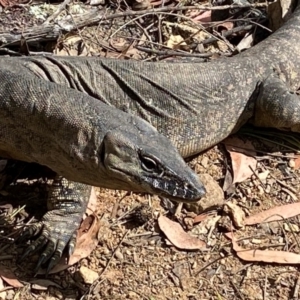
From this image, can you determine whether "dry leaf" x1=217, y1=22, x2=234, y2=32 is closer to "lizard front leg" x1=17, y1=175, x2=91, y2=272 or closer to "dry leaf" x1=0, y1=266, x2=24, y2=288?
"lizard front leg" x1=17, y1=175, x2=91, y2=272

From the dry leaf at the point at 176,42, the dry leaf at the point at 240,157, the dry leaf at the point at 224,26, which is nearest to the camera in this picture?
the dry leaf at the point at 240,157

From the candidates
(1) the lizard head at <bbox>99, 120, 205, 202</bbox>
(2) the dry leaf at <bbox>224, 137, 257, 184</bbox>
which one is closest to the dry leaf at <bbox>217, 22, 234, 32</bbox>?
(2) the dry leaf at <bbox>224, 137, 257, 184</bbox>

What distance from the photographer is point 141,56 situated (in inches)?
295

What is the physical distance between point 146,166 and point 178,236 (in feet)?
3.58

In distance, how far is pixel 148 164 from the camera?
4.86 m

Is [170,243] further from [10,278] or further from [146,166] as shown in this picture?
[10,278]

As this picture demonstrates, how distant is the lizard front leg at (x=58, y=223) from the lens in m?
5.51

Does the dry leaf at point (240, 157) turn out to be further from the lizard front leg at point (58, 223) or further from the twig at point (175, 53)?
the lizard front leg at point (58, 223)

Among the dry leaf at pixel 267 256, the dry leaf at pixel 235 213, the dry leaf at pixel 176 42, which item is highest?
the dry leaf at pixel 176 42

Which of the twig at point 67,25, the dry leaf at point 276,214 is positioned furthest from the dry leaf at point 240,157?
the twig at point 67,25

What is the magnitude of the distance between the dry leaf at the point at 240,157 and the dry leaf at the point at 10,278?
2016 mm

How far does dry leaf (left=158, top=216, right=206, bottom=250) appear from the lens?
5.70 metres

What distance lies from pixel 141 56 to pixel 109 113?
244cm

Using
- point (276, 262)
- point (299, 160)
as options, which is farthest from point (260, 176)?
point (276, 262)
